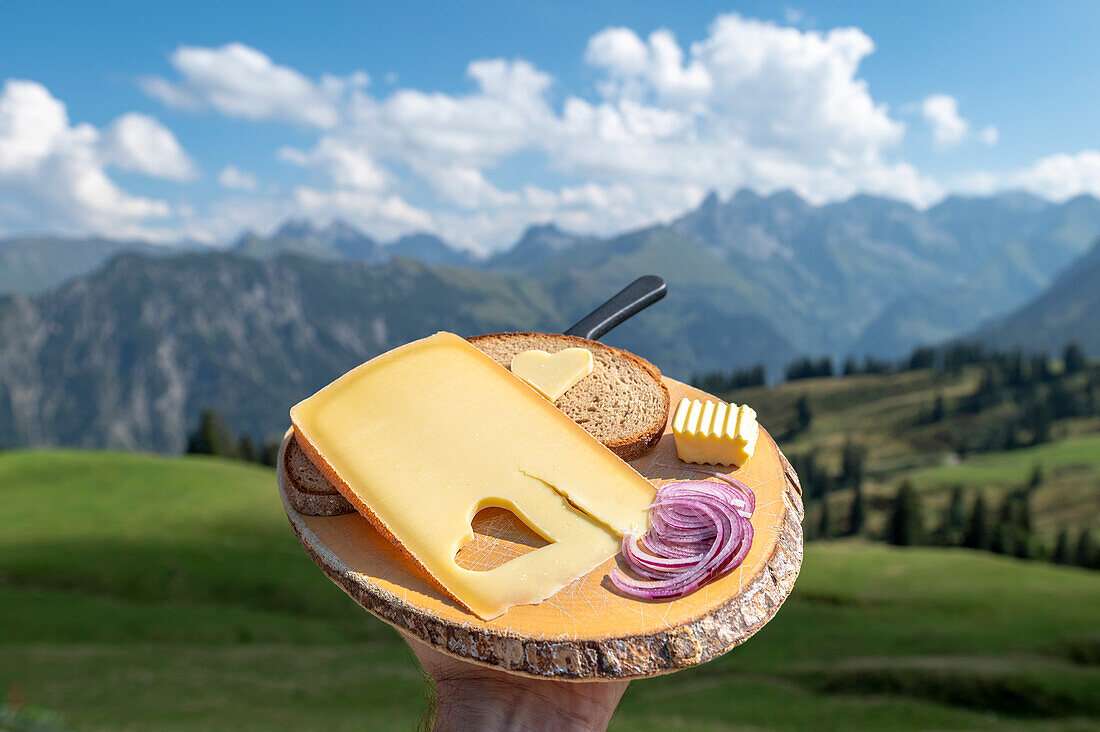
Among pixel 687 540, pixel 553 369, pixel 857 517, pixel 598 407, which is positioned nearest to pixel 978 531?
pixel 857 517

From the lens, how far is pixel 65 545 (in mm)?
32344

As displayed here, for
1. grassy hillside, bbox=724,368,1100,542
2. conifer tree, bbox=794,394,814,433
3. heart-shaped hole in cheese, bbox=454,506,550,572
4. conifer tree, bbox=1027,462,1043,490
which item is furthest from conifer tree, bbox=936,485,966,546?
heart-shaped hole in cheese, bbox=454,506,550,572

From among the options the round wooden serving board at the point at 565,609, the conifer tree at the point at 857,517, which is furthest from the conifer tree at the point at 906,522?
the round wooden serving board at the point at 565,609

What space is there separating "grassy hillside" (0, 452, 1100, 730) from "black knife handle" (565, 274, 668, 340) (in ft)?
29.3

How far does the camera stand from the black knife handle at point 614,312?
547 centimetres

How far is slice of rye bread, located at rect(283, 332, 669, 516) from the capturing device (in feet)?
12.6

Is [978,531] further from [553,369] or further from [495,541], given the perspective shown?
[495,541]

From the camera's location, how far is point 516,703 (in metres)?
3.36

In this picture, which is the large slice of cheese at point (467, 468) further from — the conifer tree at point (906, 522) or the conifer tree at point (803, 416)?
the conifer tree at point (803, 416)

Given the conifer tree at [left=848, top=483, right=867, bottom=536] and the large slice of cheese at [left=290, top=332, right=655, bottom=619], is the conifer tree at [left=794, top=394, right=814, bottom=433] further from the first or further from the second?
the large slice of cheese at [left=290, top=332, right=655, bottom=619]

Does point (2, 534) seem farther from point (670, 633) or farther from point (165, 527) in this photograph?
point (670, 633)

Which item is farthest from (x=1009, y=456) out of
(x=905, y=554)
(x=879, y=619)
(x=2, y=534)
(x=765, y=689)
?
(x=2, y=534)

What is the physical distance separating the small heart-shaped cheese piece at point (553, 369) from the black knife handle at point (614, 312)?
0.55 meters

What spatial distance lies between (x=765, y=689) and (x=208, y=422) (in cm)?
7385
